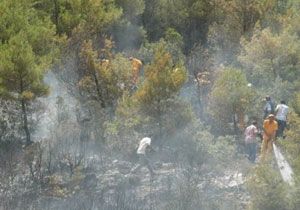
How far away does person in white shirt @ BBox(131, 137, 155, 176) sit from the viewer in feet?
67.1

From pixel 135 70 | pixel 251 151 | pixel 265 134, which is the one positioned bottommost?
pixel 251 151

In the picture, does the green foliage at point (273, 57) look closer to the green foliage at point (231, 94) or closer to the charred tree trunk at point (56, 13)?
the green foliage at point (231, 94)

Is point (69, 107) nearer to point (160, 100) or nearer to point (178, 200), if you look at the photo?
point (160, 100)

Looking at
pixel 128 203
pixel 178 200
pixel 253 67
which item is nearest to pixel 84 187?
pixel 128 203

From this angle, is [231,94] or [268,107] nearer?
[268,107]

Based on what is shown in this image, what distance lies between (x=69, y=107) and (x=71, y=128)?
1.27 m

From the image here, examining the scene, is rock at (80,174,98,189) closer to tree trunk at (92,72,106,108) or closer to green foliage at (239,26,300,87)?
tree trunk at (92,72,106,108)

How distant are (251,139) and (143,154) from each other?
3.33 meters

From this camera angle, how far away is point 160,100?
2194cm

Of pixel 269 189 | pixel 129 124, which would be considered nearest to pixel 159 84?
pixel 129 124

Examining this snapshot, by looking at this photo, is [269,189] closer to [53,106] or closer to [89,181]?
[89,181]

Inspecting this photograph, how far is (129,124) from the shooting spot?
A: 21.8 metres

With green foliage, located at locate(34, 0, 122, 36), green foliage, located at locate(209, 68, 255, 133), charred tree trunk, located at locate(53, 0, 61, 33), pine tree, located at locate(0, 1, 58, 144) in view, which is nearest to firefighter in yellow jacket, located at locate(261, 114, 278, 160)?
green foliage, located at locate(209, 68, 255, 133)

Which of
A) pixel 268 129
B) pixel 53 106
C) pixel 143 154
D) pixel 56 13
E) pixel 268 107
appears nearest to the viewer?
pixel 268 129
